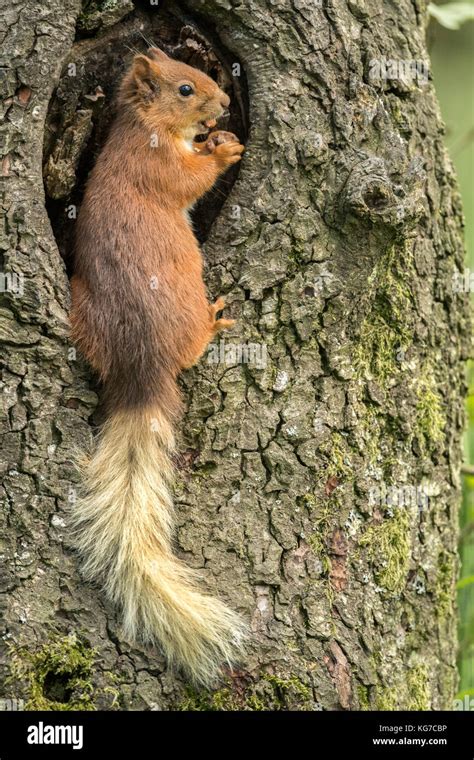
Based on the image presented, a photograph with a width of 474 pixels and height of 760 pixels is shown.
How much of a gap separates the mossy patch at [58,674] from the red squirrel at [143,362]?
173 mm

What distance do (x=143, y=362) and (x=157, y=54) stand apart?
1.24 meters

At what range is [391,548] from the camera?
3535 mm

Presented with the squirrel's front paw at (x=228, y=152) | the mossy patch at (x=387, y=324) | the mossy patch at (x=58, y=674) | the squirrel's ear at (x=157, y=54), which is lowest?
the mossy patch at (x=58, y=674)

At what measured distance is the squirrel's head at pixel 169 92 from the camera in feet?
11.7

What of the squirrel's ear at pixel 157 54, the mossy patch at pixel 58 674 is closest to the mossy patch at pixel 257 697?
the mossy patch at pixel 58 674

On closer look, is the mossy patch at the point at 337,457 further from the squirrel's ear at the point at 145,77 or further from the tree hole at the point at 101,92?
the squirrel's ear at the point at 145,77

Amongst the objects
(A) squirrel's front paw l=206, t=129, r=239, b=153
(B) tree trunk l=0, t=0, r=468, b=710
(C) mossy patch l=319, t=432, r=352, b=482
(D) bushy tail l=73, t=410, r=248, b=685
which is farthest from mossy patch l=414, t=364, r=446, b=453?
(A) squirrel's front paw l=206, t=129, r=239, b=153

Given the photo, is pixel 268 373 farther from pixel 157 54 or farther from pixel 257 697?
pixel 157 54

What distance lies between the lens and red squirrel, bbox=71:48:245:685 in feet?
10.2

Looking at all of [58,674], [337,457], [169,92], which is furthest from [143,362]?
[169,92]

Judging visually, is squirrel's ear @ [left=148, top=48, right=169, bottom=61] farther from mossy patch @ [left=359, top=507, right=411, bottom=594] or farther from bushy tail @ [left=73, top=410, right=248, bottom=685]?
mossy patch @ [left=359, top=507, right=411, bottom=594]

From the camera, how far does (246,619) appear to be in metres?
3.19

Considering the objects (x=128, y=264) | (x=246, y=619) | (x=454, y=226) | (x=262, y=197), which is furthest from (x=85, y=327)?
(x=454, y=226)

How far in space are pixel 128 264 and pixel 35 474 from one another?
2.63ft
